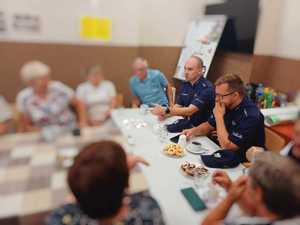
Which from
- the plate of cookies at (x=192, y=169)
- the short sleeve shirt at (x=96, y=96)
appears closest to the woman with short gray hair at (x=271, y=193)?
the plate of cookies at (x=192, y=169)

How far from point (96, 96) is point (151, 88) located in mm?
215

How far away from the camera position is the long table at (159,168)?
2.52ft

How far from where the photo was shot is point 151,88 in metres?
0.71

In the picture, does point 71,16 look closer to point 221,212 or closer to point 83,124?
point 83,124

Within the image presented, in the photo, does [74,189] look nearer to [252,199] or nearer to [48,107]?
[48,107]

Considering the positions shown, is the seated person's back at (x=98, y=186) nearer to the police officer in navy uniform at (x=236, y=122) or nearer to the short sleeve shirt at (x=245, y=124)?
the police officer in navy uniform at (x=236, y=122)

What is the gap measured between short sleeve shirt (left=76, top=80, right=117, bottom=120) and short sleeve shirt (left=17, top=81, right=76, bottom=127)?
0.03 m

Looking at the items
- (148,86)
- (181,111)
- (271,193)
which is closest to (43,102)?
(148,86)

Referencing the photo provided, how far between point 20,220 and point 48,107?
0.82ft

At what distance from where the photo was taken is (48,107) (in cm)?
51

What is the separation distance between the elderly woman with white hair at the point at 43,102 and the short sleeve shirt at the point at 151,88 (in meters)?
0.16

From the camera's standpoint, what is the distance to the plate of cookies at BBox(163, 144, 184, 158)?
3.35ft

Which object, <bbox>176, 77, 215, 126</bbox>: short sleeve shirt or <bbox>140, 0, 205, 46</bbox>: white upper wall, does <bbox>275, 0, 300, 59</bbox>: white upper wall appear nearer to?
<bbox>176, 77, 215, 126</bbox>: short sleeve shirt

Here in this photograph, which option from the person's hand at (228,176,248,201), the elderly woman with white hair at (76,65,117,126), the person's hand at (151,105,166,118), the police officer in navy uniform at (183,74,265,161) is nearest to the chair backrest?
the police officer in navy uniform at (183,74,265,161)
